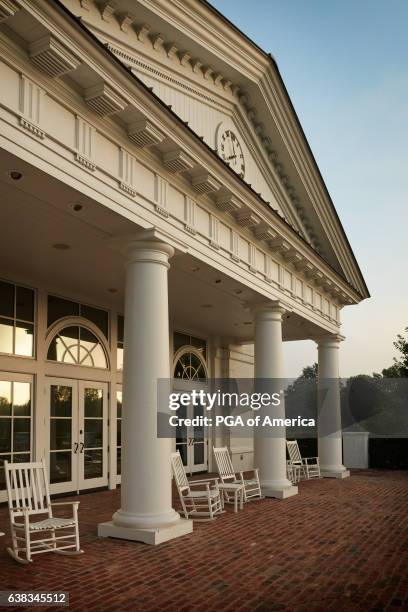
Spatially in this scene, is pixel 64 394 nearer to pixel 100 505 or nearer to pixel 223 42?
pixel 100 505

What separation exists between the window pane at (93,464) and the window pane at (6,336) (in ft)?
10.2

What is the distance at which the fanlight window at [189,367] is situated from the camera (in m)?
17.1

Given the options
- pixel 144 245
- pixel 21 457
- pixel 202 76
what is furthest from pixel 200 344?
pixel 144 245

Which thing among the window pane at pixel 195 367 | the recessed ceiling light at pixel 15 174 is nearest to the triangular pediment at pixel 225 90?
the recessed ceiling light at pixel 15 174

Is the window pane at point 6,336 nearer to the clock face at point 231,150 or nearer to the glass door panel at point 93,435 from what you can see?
the glass door panel at point 93,435

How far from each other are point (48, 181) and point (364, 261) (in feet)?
144

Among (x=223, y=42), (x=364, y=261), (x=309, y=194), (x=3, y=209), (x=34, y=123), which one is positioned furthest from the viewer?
(x=364, y=261)

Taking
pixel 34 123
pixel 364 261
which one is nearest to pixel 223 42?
pixel 34 123

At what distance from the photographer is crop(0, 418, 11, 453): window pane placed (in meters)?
10.9

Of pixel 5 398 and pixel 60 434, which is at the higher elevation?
pixel 5 398

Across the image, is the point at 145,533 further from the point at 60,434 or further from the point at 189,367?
the point at 189,367

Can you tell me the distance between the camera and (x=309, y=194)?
14.3 m

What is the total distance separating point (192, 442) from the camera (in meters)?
17.6

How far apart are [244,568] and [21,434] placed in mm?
6086
